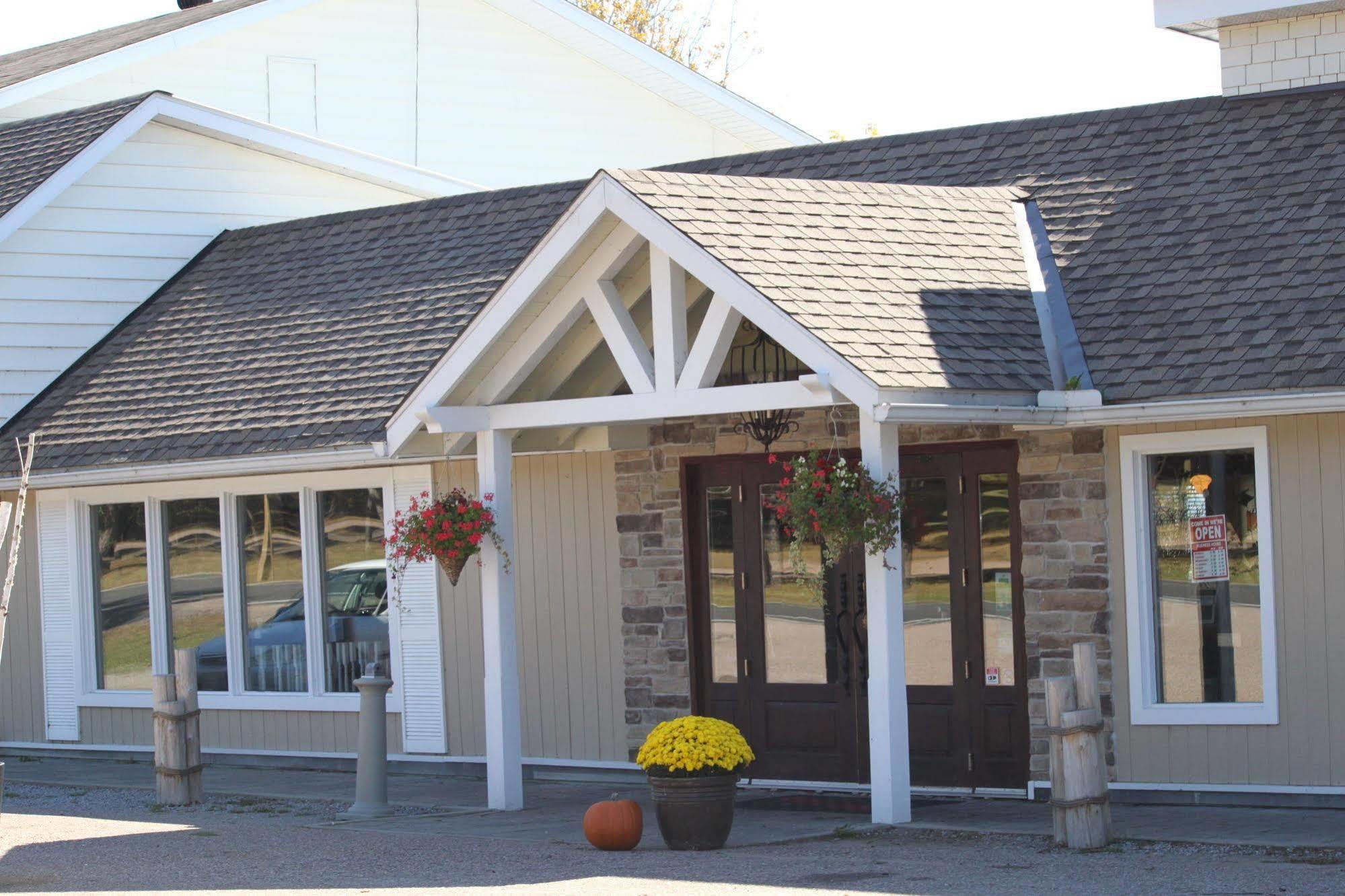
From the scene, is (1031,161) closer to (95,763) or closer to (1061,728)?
(1061,728)

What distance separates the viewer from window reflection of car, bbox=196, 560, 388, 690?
14.5 m

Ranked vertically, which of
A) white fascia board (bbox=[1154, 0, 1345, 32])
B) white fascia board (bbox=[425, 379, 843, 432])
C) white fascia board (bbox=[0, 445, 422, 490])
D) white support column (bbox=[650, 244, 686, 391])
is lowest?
white fascia board (bbox=[0, 445, 422, 490])

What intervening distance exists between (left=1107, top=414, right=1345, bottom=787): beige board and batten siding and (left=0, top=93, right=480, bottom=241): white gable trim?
10.3 m

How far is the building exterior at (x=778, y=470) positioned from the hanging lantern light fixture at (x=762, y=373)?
5 centimetres

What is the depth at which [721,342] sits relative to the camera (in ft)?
34.9

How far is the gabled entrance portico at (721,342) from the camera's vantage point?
401 inches

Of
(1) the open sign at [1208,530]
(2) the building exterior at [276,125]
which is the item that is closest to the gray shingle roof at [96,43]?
(2) the building exterior at [276,125]

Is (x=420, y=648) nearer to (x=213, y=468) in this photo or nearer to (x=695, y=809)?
(x=213, y=468)

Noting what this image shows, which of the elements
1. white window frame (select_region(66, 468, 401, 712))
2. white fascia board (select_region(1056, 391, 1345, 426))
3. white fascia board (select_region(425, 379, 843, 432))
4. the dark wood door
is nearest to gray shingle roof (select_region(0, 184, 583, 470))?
white window frame (select_region(66, 468, 401, 712))

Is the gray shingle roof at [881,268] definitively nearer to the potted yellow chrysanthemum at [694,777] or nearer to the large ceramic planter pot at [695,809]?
the potted yellow chrysanthemum at [694,777]

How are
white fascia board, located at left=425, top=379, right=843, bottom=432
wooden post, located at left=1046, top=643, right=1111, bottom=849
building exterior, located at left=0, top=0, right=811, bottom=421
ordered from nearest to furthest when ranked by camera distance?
wooden post, located at left=1046, top=643, right=1111, bottom=849 → white fascia board, located at left=425, top=379, right=843, bottom=432 → building exterior, located at left=0, top=0, right=811, bottom=421

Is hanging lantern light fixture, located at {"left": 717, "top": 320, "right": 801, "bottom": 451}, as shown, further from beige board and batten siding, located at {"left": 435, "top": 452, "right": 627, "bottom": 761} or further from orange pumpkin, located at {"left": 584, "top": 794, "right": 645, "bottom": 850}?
orange pumpkin, located at {"left": 584, "top": 794, "right": 645, "bottom": 850}

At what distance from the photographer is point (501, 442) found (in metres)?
11.9

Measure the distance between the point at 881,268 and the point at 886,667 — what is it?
7.83 feet
